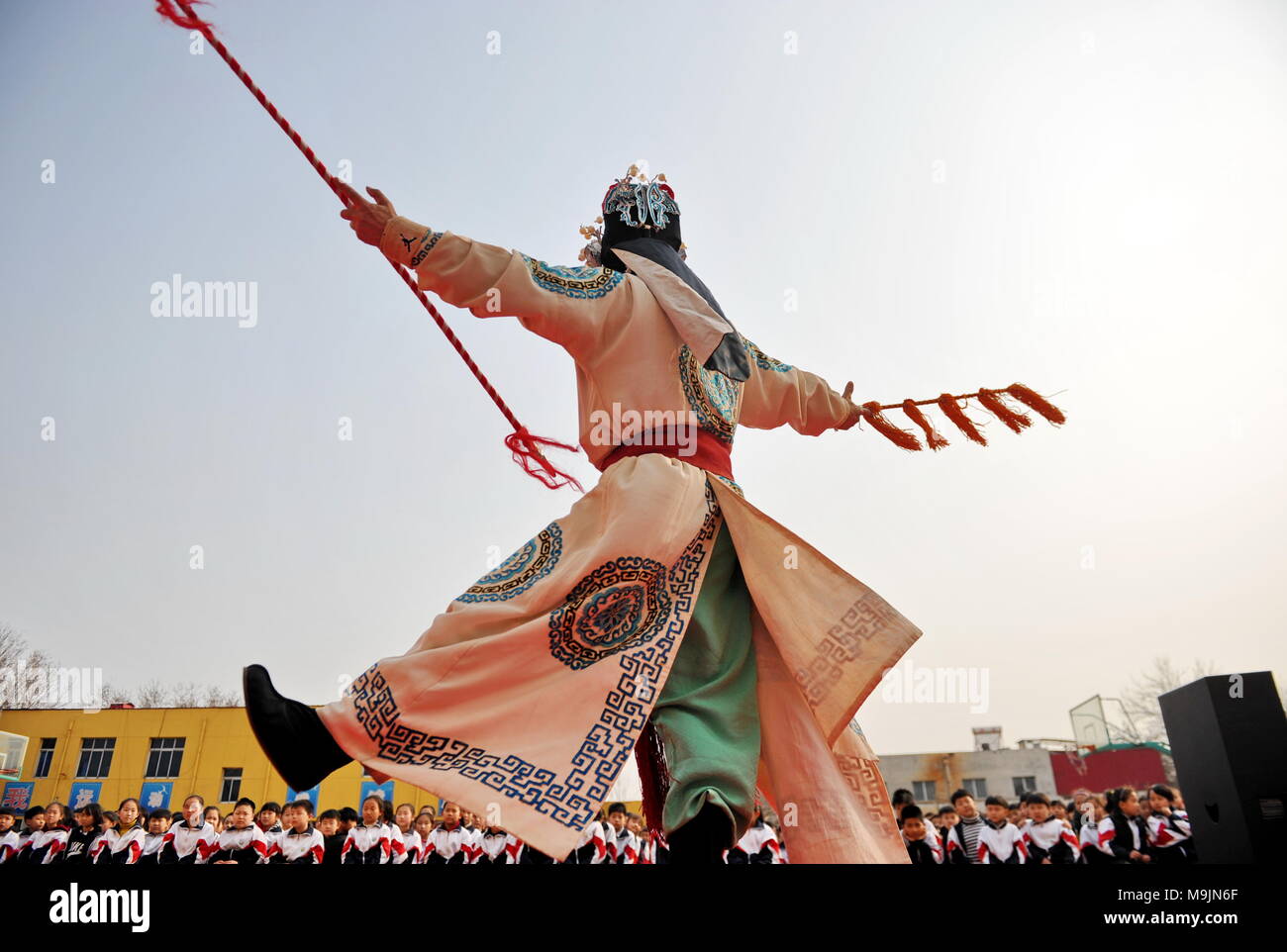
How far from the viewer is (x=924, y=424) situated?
402 cm

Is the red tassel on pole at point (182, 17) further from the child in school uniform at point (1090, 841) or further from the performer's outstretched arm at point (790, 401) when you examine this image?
the child in school uniform at point (1090, 841)

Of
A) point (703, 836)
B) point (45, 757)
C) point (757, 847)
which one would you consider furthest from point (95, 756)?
point (703, 836)

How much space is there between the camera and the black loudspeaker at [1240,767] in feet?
8.88

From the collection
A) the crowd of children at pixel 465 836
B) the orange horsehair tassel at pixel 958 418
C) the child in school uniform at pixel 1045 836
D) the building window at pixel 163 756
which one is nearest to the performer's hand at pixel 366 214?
the orange horsehair tassel at pixel 958 418

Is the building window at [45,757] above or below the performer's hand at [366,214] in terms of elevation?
below

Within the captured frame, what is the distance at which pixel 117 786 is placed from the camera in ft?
67.3

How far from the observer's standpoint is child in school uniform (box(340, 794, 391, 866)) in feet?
28.6

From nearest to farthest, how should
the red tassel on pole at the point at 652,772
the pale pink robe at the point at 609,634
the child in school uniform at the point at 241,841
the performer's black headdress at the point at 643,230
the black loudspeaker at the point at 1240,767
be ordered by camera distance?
the pale pink robe at the point at 609,634 → the black loudspeaker at the point at 1240,767 → the red tassel on pole at the point at 652,772 → the performer's black headdress at the point at 643,230 → the child in school uniform at the point at 241,841

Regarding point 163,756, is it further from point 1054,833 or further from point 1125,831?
point 1125,831

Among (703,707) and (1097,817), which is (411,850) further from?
(703,707)

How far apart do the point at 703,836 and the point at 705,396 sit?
1.53 metres
